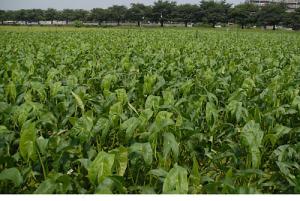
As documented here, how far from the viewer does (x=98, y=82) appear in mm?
5930

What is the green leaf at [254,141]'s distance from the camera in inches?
104

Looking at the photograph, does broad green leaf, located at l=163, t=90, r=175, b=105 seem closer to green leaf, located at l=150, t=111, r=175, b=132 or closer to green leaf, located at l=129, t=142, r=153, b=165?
green leaf, located at l=150, t=111, r=175, b=132

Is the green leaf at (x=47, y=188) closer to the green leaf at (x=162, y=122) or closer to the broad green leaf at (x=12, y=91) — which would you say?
the green leaf at (x=162, y=122)

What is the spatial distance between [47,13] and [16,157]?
8767 cm

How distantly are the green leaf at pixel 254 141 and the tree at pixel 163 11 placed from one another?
72.9 meters

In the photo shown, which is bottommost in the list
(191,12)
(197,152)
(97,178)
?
(197,152)

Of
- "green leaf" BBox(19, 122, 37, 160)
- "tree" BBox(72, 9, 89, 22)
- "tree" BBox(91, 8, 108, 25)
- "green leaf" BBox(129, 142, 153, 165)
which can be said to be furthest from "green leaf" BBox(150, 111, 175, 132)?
"tree" BBox(72, 9, 89, 22)

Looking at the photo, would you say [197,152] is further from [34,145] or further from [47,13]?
[47,13]

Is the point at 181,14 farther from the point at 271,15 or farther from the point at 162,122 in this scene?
the point at 162,122

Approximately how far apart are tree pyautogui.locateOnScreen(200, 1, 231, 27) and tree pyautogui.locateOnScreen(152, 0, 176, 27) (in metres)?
6.35

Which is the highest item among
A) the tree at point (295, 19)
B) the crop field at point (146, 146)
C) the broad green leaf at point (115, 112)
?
the tree at point (295, 19)

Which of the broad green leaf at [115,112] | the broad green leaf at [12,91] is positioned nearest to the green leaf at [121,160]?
the broad green leaf at [115,112]

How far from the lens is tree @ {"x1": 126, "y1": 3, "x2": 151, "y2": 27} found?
75.1 metres
